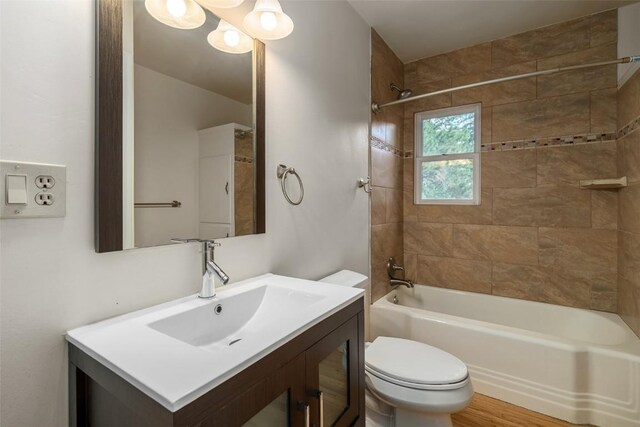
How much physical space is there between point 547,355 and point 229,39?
2.31 metres

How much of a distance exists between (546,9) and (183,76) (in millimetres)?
2462

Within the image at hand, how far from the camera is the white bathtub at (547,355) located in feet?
5.30

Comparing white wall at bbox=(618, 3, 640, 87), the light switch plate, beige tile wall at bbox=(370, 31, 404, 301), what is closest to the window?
beige tile wall at bbox=(370, 31, 404, 301)

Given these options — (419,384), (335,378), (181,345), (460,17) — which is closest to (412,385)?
(419,384)

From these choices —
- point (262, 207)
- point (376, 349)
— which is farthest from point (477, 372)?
point (262, 207)

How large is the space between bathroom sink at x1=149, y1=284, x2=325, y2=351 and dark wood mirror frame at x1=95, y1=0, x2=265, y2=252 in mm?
286

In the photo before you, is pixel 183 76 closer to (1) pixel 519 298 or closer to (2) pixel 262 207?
(2) pixel 262 207

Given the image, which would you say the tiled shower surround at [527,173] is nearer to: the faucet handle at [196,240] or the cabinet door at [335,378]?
the cabinet door at [335,378]

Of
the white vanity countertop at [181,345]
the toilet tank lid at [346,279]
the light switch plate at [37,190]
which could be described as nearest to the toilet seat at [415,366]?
the toilet tank lid at [346,279]

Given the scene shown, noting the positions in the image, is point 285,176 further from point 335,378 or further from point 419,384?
point 419,384

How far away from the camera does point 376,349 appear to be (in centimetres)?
161

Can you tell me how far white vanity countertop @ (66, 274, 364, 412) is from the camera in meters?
0.54

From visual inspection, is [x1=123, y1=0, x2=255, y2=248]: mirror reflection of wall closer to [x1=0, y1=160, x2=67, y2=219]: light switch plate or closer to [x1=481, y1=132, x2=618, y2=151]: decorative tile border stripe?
[x1=0, y1=160, x2=67, y2=219]: light switch plate

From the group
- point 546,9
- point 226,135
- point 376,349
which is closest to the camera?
point 226,135
